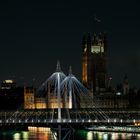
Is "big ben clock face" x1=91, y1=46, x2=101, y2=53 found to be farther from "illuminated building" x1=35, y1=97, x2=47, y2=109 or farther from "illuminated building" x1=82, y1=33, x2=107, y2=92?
"illuminated building" x1=35, y1=97, x2=47, y2=109

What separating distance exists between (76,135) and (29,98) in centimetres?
4356

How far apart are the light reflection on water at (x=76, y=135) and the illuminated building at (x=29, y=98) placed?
104ft

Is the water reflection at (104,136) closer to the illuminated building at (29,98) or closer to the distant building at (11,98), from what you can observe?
the distant building at (11,98)

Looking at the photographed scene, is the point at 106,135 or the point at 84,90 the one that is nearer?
the point at 106,135

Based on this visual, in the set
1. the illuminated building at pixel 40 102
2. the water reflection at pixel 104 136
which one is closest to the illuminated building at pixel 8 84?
the illuminated building at pixel 40 102

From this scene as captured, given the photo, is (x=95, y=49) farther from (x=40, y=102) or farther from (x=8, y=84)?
(x=40, y=102)

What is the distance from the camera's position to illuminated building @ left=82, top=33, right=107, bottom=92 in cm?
13862

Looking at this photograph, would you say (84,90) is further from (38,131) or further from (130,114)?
(38,131)

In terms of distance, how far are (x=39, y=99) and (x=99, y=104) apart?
929cm

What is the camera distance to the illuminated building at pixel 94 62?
139 metres

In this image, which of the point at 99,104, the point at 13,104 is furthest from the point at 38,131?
the point at 99,104

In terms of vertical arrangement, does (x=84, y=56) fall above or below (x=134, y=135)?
above

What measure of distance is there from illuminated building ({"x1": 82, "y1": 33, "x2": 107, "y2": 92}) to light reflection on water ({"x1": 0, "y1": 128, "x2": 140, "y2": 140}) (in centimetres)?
4319

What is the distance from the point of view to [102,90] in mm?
137250
